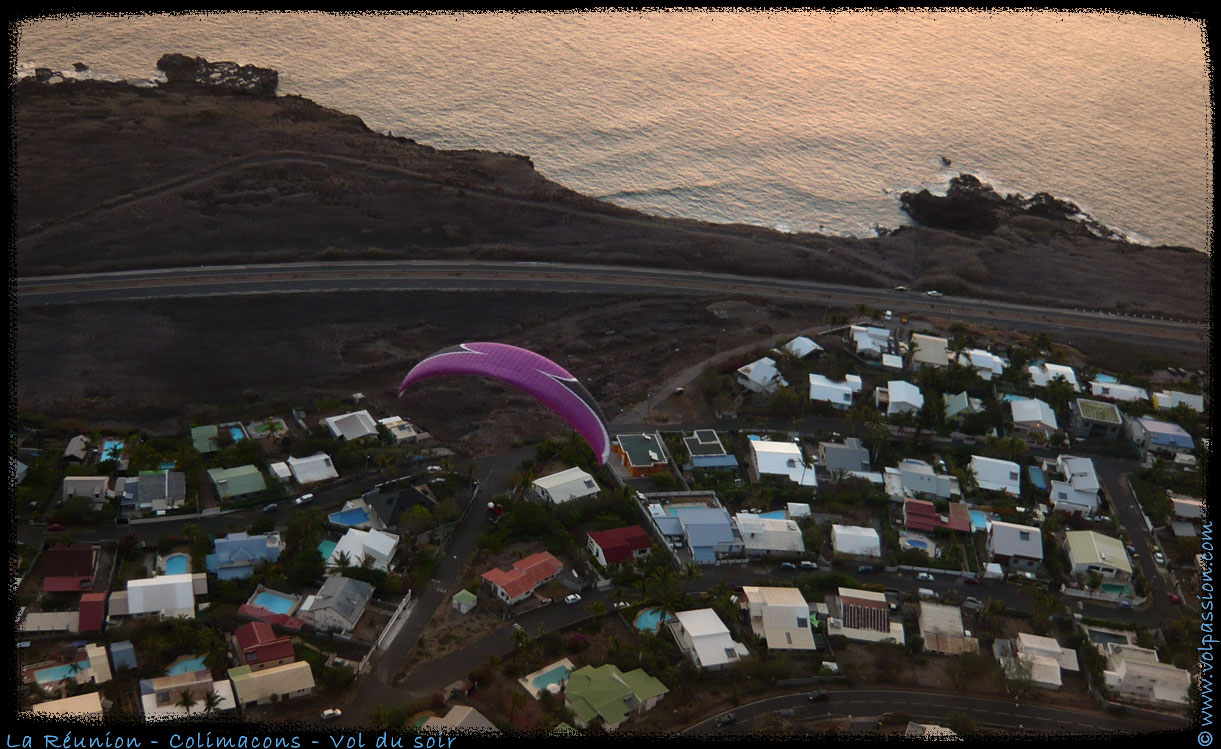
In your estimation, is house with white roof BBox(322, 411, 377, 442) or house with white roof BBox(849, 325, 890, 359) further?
house with white roof BBox(849, 325, 890, 359)

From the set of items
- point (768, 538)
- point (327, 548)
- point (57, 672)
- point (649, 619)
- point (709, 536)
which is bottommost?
point (57, 672)

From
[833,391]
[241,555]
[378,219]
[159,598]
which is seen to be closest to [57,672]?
[159,598]

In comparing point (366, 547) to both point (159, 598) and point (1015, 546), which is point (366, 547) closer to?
point (159, 598)

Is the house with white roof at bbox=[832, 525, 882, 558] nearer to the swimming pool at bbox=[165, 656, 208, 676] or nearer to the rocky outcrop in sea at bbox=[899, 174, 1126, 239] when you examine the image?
the swimming pool at bbox=[165, 656, 208, 676]

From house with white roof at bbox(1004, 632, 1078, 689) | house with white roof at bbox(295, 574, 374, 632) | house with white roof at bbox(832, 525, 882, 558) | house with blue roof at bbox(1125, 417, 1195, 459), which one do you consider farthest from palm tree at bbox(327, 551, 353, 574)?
house with blue roof at bbox(1125, 417, 1195, 459)

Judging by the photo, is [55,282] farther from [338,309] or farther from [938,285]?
[938,285]

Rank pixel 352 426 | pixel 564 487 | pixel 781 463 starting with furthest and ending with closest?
pixel 352 426
pixel 781 463
pixel 564 487

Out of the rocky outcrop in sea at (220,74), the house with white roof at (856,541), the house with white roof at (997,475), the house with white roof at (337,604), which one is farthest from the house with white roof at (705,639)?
the rocky outcrop in sea at (220,74)

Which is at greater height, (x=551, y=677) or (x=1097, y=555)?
(x=1097, y=555)
